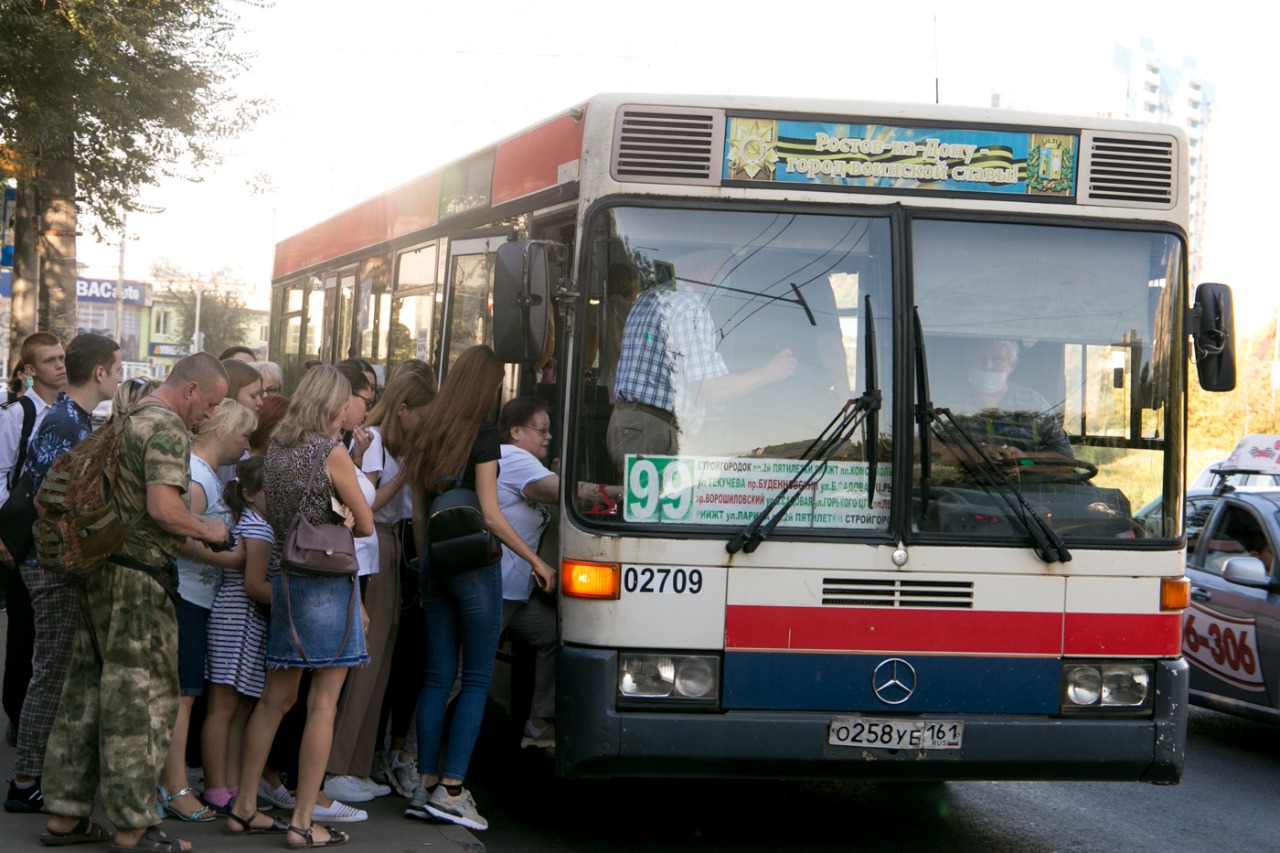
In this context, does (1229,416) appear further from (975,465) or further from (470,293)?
(975,465)

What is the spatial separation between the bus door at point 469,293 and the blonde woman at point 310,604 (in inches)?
72.5

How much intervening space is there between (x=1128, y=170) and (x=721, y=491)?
2.03 meters

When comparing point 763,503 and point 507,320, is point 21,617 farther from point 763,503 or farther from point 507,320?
point 763,503

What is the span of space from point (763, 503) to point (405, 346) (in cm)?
400

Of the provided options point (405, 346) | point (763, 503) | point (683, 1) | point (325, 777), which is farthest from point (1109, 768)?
point (683, 1)

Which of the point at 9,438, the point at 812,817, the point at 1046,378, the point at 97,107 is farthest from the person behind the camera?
the point at 97,107

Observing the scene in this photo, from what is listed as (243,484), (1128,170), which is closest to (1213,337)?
(1128,170)

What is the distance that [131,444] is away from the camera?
16.7 feet

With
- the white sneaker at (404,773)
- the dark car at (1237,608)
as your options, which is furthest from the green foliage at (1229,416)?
the white sneaker at (404,773)

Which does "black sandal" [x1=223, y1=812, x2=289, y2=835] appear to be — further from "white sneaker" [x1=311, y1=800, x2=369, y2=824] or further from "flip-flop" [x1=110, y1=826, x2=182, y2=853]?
"flip-flop" [x1=110, y1=826, x2=182, y2=853]

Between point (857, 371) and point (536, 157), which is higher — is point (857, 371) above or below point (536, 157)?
below

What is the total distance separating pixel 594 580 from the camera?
5.46 metres

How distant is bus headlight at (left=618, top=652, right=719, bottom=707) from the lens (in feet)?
17.8

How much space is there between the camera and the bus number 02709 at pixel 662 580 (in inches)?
214
